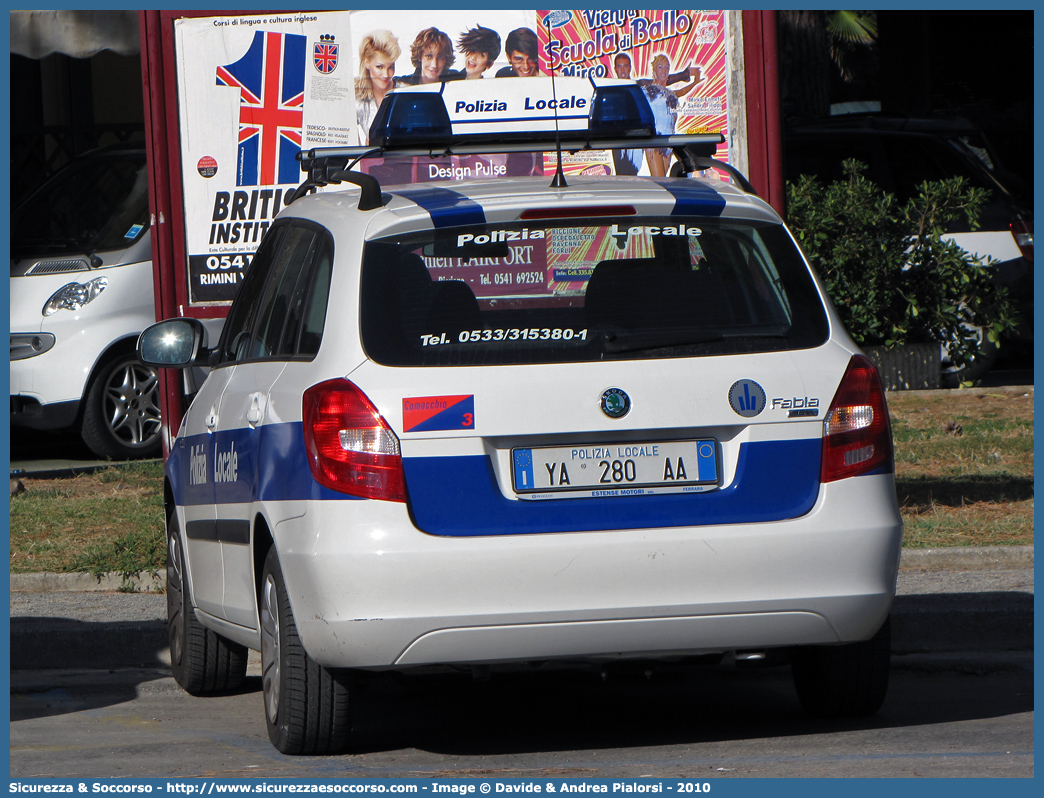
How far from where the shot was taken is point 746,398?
4.34 m

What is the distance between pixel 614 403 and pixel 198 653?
88.0 inches

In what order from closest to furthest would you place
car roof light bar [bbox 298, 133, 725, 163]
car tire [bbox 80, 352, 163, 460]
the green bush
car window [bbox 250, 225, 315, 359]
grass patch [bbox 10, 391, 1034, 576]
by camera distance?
car window [bbox 250, 225, 315, 359] < car roof light bar [bbox 298, 133, 725, 163] < grass patch [bbox 10, 391, 1034, 576] < car tire [bbox 80, 352, 163, 460] < the green bush

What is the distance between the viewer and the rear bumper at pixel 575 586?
13.7 ft

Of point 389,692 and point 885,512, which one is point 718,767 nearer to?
point 885,512

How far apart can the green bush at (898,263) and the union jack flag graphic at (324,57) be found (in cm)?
491

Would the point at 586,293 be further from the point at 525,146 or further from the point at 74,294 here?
the point at 74,294

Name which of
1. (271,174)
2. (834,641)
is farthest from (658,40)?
(834,641)

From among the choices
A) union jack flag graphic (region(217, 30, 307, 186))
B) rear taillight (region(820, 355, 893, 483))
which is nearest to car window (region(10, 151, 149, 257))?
union jack flag graphic (region(217, 30, 307, 186))

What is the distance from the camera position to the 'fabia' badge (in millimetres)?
4273

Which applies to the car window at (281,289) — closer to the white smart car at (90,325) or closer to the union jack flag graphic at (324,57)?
the union jack flag graphic at (324,57)

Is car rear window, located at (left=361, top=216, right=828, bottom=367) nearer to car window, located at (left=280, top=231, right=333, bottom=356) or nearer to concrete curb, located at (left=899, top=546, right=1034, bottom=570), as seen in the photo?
car window, located at (left=280, top=231, right=333, bottom=356)

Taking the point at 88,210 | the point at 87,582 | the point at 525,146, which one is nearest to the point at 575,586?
the point at 525,146

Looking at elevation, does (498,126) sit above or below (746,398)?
above

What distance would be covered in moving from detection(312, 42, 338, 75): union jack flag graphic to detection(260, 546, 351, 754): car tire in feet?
14.3
